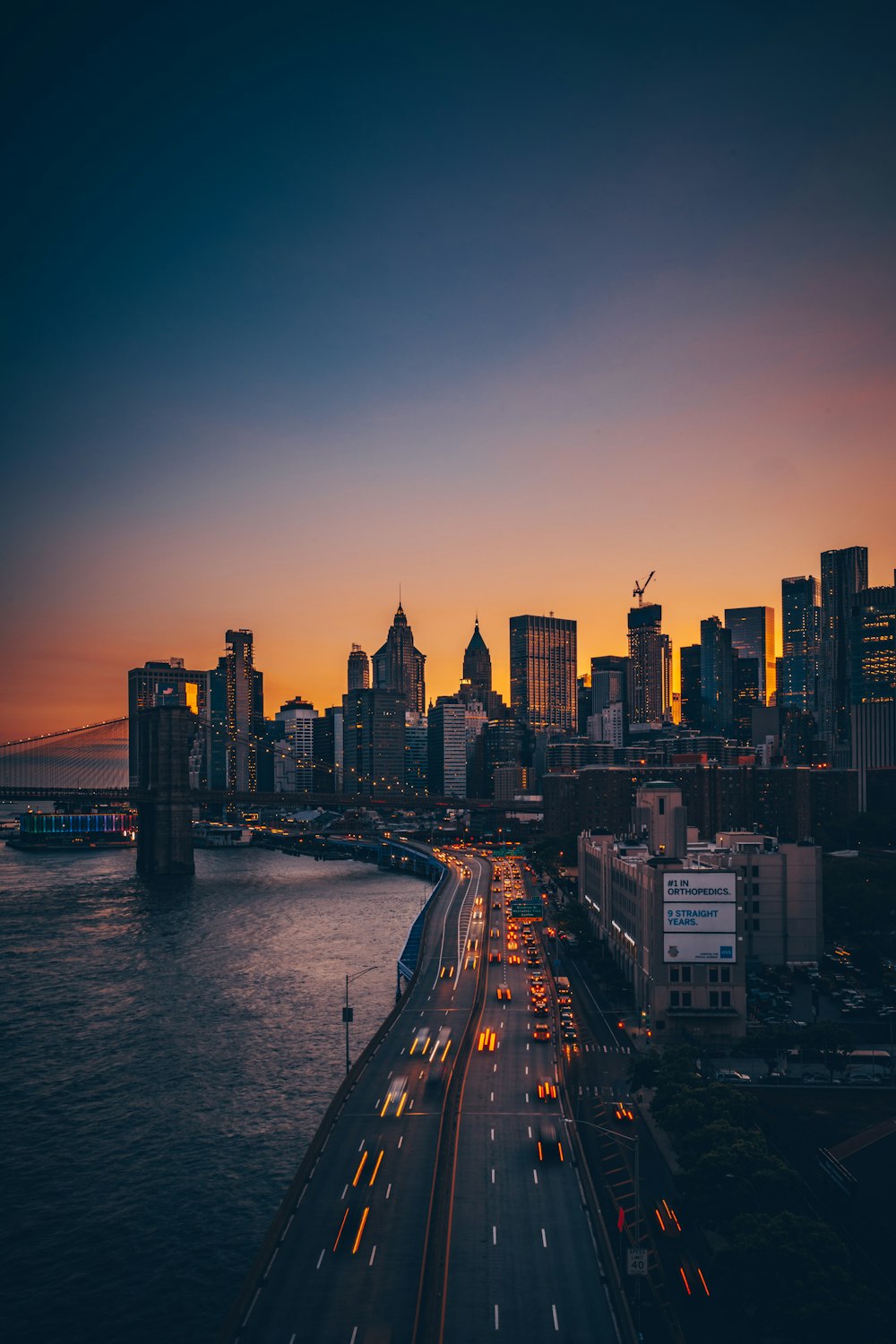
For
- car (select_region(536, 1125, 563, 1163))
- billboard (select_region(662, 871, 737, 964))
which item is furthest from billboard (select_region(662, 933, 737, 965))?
car (select_region(536, 1125, 563, 1163))

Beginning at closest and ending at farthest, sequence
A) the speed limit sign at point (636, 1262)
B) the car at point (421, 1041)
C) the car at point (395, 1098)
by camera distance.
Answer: the speed limit sign at point (636, 1262) < the car at point (395, 1098) < the car at point (421, 1041)

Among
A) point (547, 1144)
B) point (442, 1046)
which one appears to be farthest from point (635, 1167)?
point (442, 1046)

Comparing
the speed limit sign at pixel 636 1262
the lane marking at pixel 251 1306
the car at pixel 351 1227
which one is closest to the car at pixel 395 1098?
the car at pixel 351 1227

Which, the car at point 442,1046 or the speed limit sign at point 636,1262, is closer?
the speed limit sign at point 636,1262

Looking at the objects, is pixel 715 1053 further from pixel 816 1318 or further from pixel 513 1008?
pixel 816 1318

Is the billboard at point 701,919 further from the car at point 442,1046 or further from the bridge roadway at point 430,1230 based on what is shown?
the car at point 442,1046

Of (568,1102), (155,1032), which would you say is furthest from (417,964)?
(568,1102)

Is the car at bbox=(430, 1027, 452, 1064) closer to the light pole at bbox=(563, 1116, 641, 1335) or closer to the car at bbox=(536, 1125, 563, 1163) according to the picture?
the light pole at bbox=(563, 1116, 641, 1335)
